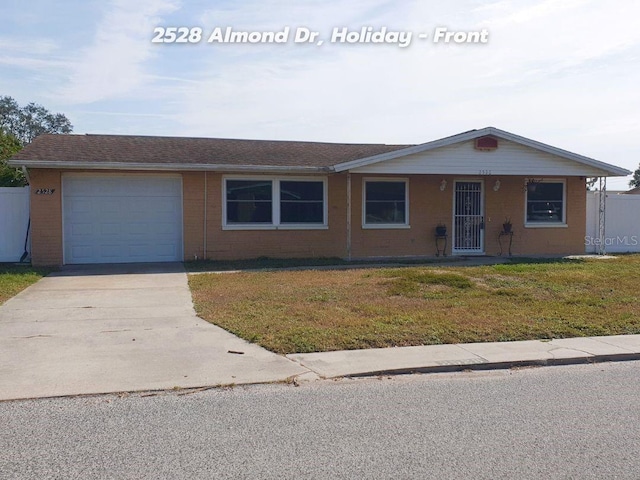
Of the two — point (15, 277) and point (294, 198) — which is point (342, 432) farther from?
point (294, 198)

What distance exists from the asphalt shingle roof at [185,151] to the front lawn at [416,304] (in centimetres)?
420

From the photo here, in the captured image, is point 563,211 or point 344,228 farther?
point 563,211

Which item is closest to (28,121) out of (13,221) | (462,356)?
(13,221)

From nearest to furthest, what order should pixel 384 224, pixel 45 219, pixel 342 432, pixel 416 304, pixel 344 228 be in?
pixel 342 432 < pixel 416 304 < pixel 45 219 < pixel 344 228 < pixel 384 224

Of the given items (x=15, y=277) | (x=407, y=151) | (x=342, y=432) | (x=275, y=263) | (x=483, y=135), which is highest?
(x=483, y=135)

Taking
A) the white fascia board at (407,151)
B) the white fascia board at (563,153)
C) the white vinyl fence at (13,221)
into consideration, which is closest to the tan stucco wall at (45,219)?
the white vinyl fence at (13,221)

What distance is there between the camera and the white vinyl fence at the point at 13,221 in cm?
1742

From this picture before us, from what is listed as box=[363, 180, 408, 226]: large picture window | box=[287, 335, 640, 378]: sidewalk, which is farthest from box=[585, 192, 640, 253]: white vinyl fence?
box=[287, 335, 640, 378]: sidewalk

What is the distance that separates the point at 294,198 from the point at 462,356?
1147 cm

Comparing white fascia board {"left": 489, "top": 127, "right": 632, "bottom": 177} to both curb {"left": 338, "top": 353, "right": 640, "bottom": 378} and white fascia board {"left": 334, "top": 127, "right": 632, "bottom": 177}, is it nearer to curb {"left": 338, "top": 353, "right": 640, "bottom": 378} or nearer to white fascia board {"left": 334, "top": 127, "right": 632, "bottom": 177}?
white fascia board {"left": 334, "top": 127, "right": 632, "bottom": 177}

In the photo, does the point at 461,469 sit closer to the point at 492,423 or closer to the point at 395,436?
the point at 395,436

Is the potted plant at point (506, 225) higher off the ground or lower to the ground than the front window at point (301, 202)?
lower

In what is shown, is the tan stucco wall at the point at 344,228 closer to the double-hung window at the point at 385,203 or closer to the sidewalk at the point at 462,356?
the double-hung window at the point at 385,203

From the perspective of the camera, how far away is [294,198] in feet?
61.0
